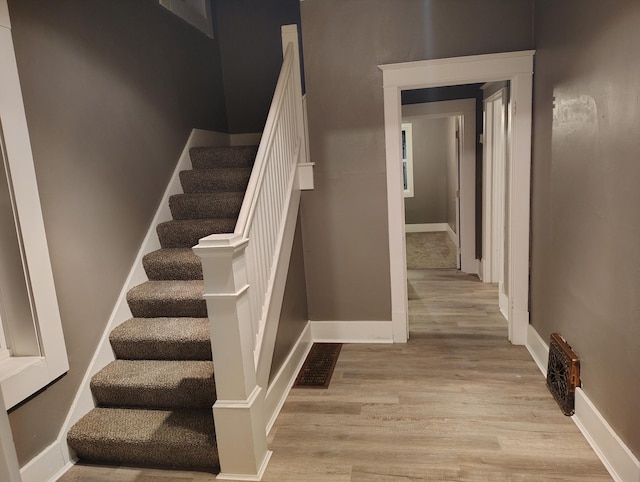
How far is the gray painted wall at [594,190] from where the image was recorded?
1.79m

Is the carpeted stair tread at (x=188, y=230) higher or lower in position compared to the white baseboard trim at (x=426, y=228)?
higher

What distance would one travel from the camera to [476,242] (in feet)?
17.6

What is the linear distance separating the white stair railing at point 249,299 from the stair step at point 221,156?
880 millimetres

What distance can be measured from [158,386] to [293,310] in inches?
42.0

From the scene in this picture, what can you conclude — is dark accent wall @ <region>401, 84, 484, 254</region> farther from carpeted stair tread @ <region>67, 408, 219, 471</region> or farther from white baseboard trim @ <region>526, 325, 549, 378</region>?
carpeted stair tread @ <region>67, 408, 219, 471</region>

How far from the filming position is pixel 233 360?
2.02 m

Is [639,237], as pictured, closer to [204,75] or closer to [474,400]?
[474,400]

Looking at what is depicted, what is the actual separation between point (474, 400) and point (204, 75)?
11.6 feet

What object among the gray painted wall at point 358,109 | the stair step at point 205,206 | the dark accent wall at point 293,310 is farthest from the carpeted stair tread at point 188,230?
the gray painted wall at point 358,109

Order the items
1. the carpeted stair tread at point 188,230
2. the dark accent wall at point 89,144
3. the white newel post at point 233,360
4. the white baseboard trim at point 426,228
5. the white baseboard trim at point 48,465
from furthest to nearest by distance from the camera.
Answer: the white baseboard trim at point 426,228 < the carpeted stair tread at point 188,230 < the dark accent wall at point 89,144 < the white baseboard trim at point 48,465 < the white newel post at point 233,360

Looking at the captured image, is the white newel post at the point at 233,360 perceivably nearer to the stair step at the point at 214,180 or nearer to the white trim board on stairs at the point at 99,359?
the white trim board on stairs at the point at 99,359

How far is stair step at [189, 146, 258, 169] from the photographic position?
3803mm

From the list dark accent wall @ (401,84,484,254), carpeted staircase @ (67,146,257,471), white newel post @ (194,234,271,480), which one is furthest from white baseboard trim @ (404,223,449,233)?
white newel post @ (194,234,271,480)

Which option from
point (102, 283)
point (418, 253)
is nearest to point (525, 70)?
point (102, 283)
